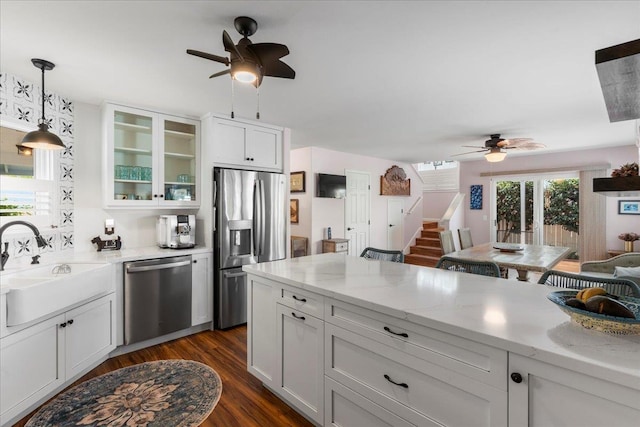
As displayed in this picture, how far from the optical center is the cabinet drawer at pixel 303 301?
1.78 m

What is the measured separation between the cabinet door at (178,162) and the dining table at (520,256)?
129 inches

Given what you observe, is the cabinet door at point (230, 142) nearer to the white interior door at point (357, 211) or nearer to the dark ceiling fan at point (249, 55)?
the dark ceiling fan at point (249, 55)

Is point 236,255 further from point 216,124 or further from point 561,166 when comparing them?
point 561,166

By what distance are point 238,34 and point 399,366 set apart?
7.03 feet

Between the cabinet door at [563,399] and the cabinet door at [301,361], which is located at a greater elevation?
the cabinet door at [563,399]

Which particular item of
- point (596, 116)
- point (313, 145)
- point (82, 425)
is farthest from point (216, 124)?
point (596, 116)

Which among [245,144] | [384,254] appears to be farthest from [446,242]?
[245,144]

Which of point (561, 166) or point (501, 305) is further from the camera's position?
point (561, 166)

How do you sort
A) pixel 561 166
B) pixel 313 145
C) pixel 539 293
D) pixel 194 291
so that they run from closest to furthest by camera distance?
1. pixel 539 293
2. pixel 194 291
3. pixel 313 145
4. pixel 561 166

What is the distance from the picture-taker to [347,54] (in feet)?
7.34

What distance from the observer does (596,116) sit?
3.79 meters

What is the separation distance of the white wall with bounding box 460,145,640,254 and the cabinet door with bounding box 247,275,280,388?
6.93 metres

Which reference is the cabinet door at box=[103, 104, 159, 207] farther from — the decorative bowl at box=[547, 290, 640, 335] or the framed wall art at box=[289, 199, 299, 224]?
the decorative bowl at box=[547, 290, 640, 335]

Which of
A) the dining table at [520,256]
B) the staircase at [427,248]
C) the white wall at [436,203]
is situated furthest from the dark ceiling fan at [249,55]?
the white wall at [436,203]
